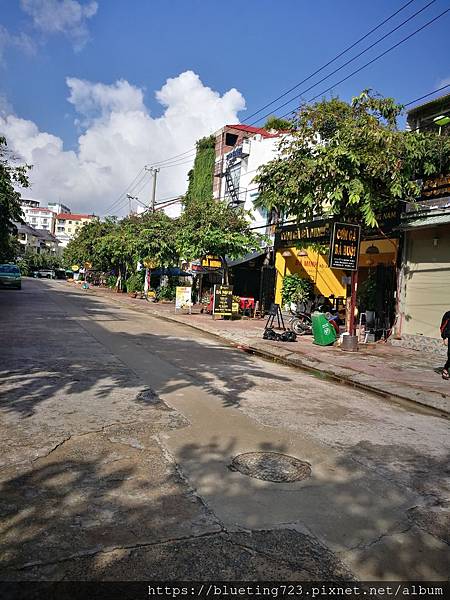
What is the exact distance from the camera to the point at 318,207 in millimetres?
13891

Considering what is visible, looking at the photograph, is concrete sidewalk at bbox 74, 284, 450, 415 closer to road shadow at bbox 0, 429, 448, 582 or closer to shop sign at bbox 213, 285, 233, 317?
shop sign at bbox 213, 285, 233, 317

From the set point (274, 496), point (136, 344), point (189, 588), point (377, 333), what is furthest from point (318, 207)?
point (189, 588)

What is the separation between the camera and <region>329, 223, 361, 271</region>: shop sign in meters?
13.7

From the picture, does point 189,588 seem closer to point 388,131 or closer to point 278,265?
point 388,131

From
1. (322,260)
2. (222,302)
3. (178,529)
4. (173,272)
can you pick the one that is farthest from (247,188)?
(178,529)

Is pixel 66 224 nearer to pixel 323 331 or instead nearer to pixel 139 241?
pixel 139 241

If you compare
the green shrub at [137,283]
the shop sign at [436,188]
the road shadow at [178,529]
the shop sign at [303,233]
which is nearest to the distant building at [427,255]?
the shop sign at [436,188]

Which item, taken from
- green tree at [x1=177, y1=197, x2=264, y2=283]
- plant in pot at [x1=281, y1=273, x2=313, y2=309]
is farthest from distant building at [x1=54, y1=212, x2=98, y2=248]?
plant in pot at [x1=281, y1=273, x2=313, y2=309]

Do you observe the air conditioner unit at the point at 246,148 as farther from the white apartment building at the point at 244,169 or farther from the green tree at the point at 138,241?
the green tree at the point at 138,241

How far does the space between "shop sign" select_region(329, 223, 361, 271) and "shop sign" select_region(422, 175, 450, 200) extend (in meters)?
2.36

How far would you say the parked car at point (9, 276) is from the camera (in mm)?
34562

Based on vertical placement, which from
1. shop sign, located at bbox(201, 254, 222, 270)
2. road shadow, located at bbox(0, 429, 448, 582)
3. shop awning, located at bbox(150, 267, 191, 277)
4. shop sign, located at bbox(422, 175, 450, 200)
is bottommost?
road shadow, located at bbox(0, 429, 448, 582)

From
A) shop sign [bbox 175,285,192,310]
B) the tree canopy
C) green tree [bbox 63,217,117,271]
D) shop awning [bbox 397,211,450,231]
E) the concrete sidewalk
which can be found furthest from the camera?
green tree [bbox 63,217,117,271]

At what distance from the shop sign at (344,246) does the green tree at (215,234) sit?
908 cm
